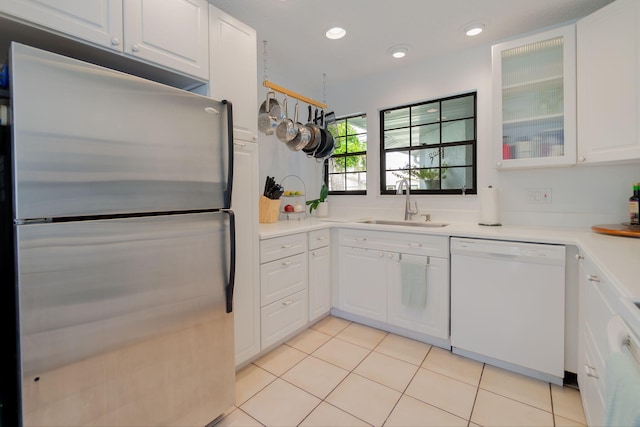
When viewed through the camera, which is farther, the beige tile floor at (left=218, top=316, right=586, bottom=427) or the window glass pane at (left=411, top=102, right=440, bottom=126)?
the window glass pane at (left=411, top=102, right=440, bottom=126)

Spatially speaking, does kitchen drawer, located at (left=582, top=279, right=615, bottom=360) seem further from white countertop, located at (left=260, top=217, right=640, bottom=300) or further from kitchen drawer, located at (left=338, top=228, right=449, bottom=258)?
kitchen drawer, located at (left=338, top=228, right=449, bottom=258)

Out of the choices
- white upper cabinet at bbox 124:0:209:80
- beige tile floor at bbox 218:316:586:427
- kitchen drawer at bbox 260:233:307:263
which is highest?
white upper cabinet at bbox 124:0:209:80

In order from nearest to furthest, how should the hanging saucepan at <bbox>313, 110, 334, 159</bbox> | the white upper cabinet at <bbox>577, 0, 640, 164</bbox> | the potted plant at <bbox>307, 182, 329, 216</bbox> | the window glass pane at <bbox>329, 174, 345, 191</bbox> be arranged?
the white upper cabinet at <bbox>577, 0, 640, 164</bbox>, the hanging saucepan at <bbox>313, 110, 334, 159</bbox>, the potted plant at <bbox>307, 182, 329, 216</bbox>, the window glass pane at <bbox>329, 174, 345, 191</bbox>

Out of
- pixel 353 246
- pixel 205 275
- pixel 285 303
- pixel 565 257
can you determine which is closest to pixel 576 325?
pixel 565 257

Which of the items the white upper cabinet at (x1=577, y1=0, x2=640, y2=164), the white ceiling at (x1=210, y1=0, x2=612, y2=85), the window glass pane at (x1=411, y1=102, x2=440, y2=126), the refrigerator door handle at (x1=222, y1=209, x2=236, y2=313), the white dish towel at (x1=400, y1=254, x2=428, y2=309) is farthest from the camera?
the window glass pane at (x1=411, y1=102, x2=440, y2=126)

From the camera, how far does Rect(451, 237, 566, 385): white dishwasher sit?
1754 mm

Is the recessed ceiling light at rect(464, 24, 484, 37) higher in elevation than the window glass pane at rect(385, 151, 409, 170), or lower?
higher

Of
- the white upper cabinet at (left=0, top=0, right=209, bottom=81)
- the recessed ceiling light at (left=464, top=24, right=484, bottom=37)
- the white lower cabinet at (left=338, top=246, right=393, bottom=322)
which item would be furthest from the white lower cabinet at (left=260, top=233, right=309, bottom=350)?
the recessed ceiling light at (left=464, top=24, right=484, bottom=37)

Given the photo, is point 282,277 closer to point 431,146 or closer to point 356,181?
point 356,181

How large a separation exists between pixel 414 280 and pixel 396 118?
181 centimetres

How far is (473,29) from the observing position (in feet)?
7.30

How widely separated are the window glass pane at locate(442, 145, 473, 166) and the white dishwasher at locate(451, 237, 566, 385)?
102cm

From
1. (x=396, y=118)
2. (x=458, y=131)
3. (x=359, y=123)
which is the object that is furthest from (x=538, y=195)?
(x=359, y=123)

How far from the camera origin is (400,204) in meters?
3.03
